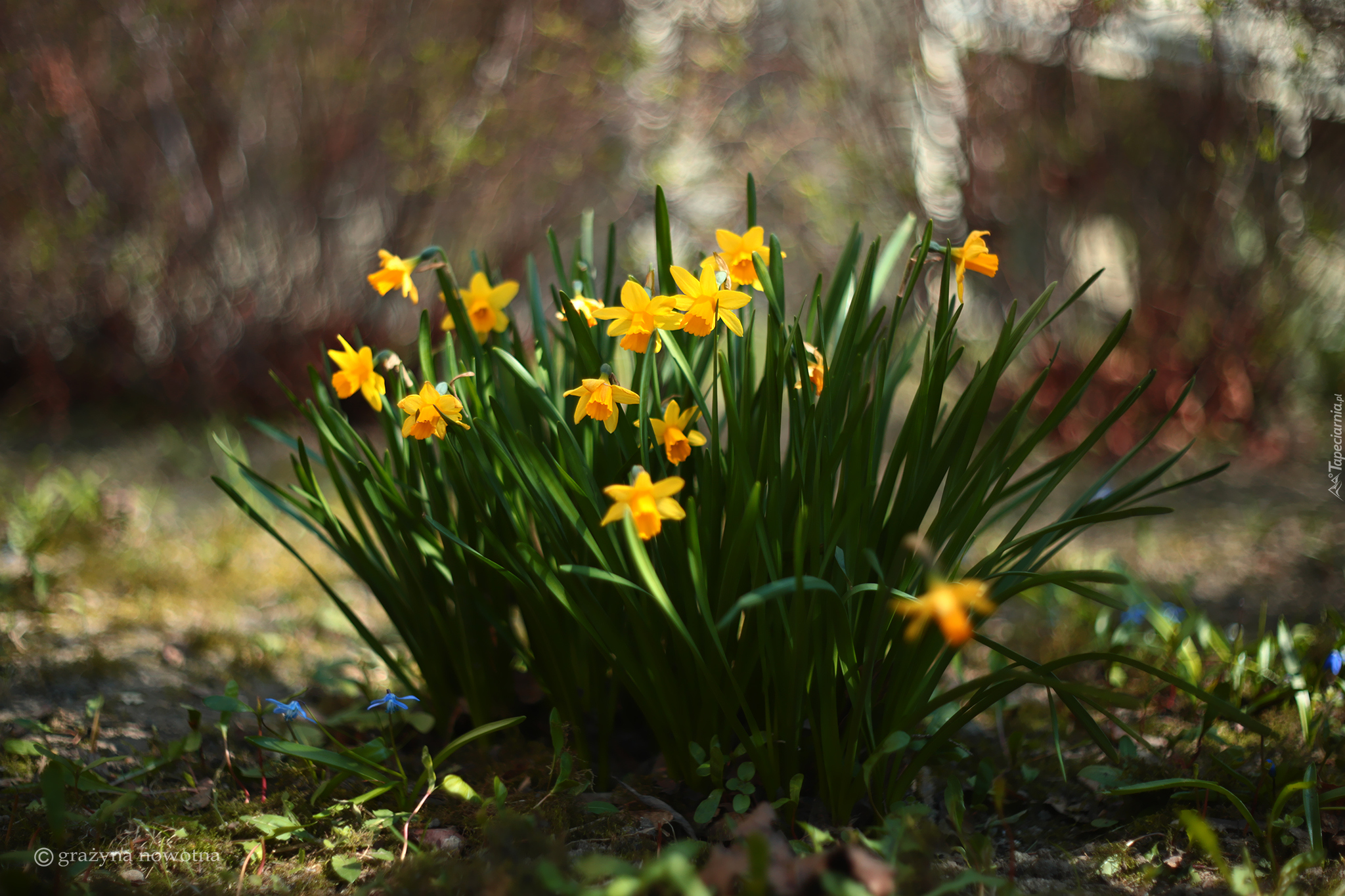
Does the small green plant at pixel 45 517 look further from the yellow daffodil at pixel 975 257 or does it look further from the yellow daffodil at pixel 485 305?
the yellow daffodil at pixel 975 257

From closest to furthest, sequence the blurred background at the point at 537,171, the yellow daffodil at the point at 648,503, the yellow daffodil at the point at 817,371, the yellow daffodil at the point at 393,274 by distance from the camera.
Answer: the yellow daffodil at the point at 648,503 → the yellow daffodil at the point at 817,371 → the yellow daffodil at the point at 393,274 → the blurred background at the point at 537,171

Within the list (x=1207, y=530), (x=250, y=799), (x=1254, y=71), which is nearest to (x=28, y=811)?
(x=250, y=799)

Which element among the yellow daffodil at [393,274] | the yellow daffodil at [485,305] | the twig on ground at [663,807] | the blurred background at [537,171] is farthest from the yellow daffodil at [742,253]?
the blurred background at [537,171]

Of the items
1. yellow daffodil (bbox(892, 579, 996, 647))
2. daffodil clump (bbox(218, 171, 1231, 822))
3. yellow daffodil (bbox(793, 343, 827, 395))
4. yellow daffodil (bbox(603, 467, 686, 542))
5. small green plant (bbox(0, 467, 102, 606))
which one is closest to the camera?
yellow daffodil (bbox(892, 579, 996, 647))

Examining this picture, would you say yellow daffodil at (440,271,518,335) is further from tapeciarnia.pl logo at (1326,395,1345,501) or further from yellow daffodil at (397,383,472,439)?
tapeciarnia.pl logo at (1326,395,1345,501)

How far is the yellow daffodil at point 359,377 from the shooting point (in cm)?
118

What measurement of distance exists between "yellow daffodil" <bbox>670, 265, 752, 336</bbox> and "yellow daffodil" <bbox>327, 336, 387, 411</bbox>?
1.56 feet

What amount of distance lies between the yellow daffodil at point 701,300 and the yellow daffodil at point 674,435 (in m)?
0.11

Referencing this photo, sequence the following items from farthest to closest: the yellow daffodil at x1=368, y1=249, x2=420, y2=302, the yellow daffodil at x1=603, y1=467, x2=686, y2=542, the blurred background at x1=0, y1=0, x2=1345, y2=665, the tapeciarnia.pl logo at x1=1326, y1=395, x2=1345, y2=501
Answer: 1. the blurred background at x1=0, y1=0, x2=1345, y2=665
2. the tapeciarnia.pl logo at x1=1326, y1=395, x2=1345, y2=501
3. the yellow daffodil at x1=368, y1=249, x2=420, y2=302
4. the yellow daffodil at x1=603, y1=467, x2=686, y2=542

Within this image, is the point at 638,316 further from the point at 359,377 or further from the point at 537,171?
the point at 537,171

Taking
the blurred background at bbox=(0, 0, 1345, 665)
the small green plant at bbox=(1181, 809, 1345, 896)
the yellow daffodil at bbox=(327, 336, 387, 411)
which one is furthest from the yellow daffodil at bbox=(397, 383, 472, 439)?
the blurred background at bbox=(0, 0, 1345, 665)

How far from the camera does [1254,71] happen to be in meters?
3.08

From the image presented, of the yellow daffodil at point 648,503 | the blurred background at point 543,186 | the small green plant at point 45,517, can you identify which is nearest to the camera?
the yellow daffodil at point 648,503

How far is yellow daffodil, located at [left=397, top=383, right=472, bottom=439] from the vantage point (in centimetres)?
104
